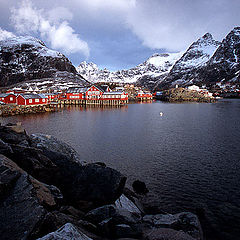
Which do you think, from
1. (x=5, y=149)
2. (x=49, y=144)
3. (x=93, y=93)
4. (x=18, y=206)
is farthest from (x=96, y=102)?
(x=18, y=206)

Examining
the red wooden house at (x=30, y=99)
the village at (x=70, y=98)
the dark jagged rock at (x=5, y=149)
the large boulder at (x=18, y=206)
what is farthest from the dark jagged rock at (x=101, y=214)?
the red wooden house at (x=30, y=99)

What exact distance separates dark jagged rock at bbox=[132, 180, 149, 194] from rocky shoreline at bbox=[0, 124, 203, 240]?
1.20m

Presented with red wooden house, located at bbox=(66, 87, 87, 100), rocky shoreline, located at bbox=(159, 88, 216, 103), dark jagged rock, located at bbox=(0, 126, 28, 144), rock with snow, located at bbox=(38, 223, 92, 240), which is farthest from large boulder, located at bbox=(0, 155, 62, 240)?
rocky shoreline, located at bbox=(159, 88, 216, 103)

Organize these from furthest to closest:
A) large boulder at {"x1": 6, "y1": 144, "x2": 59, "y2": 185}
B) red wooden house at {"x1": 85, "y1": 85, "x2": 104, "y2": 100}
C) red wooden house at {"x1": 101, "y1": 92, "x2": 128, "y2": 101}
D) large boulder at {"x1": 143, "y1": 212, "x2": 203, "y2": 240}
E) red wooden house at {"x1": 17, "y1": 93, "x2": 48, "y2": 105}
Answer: red wooden house at {"x1": 85, "y1": 85, "x2": 104, "y2": 100} < red wooden house at {"x1": 101, "y1": 92, "x2": 128, "y2": 101} < red wooden house at {"x1": 17, "y1": 93, "x2": 48, "y2": 105} < large boulder at {"x1": 6, "y1": 144, "x2": 59, "y2": 185} < large boulder at {"x1": 143, "y1": 212, "x2": 203, "y2": 240}

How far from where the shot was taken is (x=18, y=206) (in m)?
5.18

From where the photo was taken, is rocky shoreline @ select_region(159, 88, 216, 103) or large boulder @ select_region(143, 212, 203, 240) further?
rocky shoreline @ select_region(159, 88, 216, 103)

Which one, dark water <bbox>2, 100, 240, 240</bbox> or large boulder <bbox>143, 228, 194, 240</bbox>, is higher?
large boulder <bbox>143, 228, 194, 240</bbox>

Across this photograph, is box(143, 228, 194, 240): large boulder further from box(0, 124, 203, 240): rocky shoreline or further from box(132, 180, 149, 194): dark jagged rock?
box(132, 180, 149, 194): dark jagged rock

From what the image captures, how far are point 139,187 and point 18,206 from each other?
933 cm

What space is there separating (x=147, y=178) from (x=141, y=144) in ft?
29.5

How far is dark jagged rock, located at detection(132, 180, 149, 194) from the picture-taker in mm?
12872

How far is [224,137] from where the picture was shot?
26766mm

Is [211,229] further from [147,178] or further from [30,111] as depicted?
[30,111]

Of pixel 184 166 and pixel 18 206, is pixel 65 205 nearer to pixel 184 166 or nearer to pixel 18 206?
pixel 18 206
